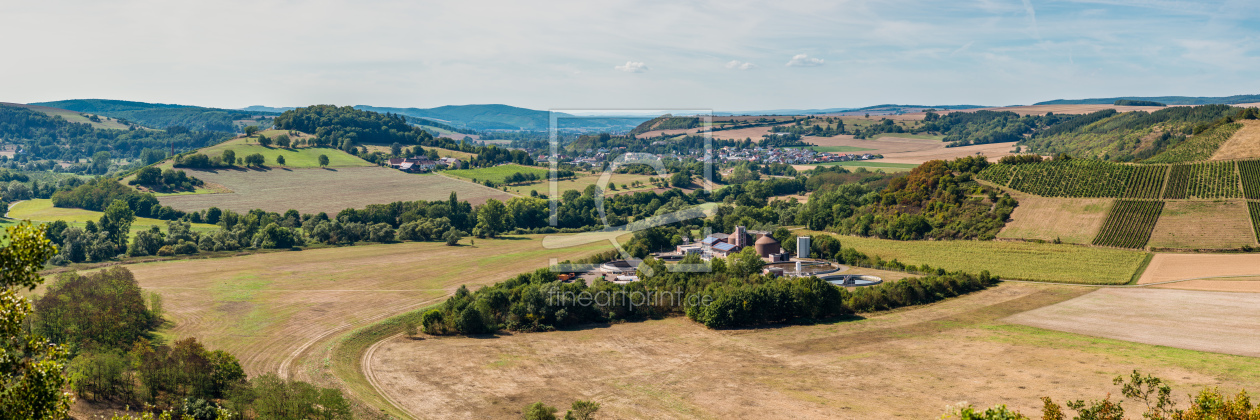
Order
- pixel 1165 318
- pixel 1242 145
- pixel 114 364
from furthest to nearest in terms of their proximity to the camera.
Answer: pixel 1242 145 → pixel 1165 318 → pixel 114 364

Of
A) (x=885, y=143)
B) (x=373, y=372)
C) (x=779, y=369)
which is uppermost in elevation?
(x=885, y=143)

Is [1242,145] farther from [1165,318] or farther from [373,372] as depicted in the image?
[373,372]

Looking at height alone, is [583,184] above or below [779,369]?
above

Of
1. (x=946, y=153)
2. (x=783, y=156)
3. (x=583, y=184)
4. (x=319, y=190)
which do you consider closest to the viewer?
(x=319, y=190)

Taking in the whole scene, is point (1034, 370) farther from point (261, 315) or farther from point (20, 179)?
point (20, 179)

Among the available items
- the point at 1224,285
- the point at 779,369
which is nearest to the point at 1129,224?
the point at 1224,285

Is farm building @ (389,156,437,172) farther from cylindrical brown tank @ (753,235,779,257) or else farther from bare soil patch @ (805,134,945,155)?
bare soil patch @ (805,134,945,155)

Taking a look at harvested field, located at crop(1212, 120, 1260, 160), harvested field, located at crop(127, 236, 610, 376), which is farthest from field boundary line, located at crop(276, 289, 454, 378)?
harvested field, located at crop(1212, 120, 1260, 160)

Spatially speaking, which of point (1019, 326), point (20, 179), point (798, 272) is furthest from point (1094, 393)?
point (20, 179)

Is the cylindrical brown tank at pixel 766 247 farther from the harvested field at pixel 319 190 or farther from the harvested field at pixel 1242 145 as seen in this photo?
the harvested field at pixel 1242 145
